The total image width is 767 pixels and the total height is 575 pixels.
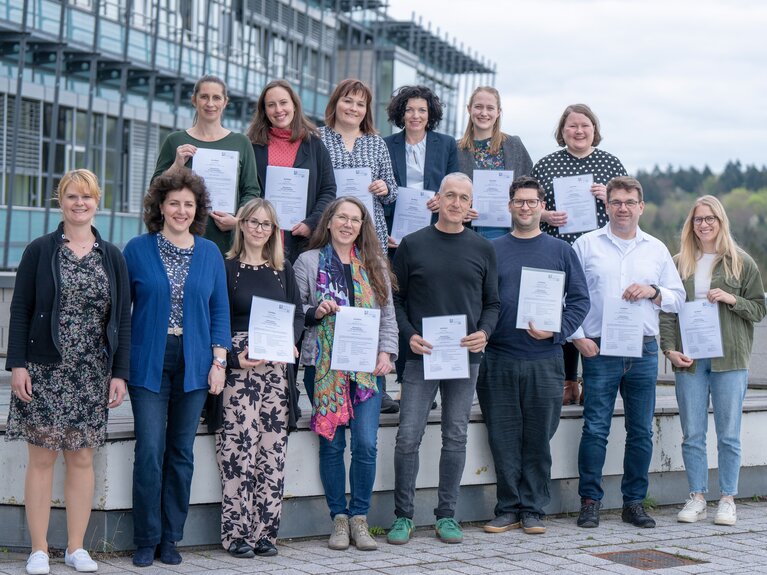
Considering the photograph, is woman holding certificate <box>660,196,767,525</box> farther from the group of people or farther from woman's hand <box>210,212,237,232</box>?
woman's hand <box>210,212,237,232</box>

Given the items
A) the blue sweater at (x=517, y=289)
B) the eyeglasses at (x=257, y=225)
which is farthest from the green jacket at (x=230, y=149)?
the blue sweater at (x=517, y=289)

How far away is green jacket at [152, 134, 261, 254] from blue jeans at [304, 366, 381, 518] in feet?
3.28

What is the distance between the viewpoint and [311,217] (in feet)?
24.6

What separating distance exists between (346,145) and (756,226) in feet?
135

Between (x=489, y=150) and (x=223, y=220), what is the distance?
211cm

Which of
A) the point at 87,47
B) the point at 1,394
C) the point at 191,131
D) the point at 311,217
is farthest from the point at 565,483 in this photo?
the point at 87,47

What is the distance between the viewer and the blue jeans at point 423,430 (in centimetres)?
725

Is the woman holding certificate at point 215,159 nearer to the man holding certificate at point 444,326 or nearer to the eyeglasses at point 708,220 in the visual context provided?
the man holding certificate at point 444,326

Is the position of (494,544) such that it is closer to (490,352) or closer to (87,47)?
(490,352)

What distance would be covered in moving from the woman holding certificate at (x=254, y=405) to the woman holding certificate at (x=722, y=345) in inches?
112

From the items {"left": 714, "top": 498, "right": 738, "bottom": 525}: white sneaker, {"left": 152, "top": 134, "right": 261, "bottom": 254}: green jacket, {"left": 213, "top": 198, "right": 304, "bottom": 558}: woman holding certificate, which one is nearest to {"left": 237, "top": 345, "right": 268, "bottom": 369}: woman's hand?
{"left": 213, "top": 198, "right": 304, "bottom": 558}: woman holding certificate

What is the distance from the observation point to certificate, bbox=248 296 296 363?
6.60 metres

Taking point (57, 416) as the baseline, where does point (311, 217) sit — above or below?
above

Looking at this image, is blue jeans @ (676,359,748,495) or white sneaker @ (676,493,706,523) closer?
blue jeans @ (676,359,748,495)
